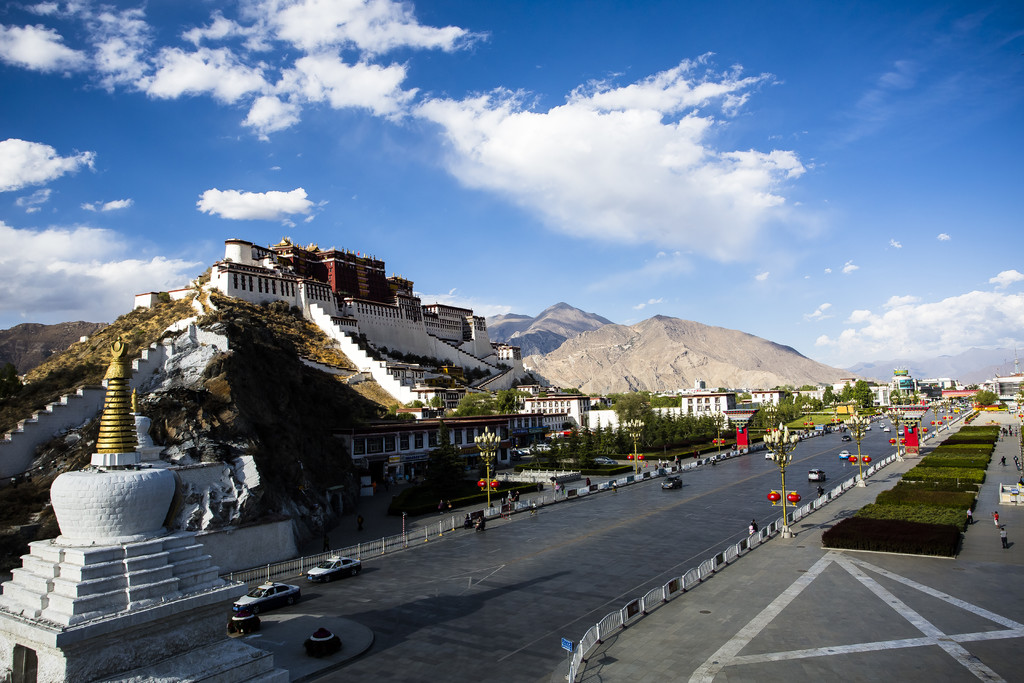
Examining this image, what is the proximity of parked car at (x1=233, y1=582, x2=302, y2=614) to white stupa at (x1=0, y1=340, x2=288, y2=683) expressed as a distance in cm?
763

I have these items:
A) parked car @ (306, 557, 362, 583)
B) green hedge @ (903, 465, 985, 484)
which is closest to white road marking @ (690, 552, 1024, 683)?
parked car @ (306, 557, 362, 583)

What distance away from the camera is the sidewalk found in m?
14.4

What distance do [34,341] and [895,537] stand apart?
20798 centimetres

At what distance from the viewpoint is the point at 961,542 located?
26016mm

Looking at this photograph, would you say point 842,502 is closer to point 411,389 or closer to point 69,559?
point 69,559

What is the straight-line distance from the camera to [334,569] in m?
23.4

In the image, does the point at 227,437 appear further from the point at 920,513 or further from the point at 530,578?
the point at 920,513

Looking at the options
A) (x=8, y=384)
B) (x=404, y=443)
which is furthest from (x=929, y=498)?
(x=8, y=384)

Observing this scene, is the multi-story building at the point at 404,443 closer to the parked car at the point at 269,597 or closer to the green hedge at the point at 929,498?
the parked car at the point at 269,597

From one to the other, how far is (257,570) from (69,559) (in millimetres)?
13518

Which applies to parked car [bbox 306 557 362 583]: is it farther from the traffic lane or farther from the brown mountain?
the brown mountain

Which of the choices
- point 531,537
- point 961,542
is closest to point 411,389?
point 531,537

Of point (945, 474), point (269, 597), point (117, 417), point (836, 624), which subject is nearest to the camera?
point (117, 417)

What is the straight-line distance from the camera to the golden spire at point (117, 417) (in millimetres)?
12430
